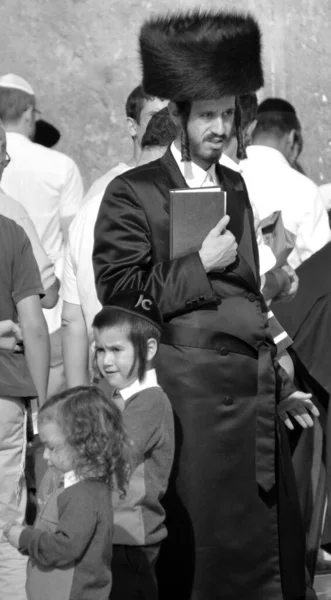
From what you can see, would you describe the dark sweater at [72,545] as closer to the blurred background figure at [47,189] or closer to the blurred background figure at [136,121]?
the blurred background figure at [136,121]

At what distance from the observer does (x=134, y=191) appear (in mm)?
5023

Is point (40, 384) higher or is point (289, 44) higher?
point (289, 44)

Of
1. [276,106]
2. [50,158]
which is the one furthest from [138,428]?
[276,106]

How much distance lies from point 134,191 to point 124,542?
101 cm

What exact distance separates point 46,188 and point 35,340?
1.77m

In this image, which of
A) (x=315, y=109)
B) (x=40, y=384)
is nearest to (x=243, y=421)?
(x=40, y=384)

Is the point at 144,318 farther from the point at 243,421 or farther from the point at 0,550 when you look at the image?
the point at 0,550

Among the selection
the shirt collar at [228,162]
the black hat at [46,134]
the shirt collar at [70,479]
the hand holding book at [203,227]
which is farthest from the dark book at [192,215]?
the black hat at [46,134]

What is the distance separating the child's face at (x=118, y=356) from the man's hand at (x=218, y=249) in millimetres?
311

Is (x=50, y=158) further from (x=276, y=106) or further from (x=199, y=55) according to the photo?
(x=199, y=55)

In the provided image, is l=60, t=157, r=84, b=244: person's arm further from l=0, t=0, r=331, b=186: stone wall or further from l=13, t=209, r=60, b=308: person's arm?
l=13, t=209, r=60, b=308: person's arm

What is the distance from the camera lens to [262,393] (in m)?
5.12

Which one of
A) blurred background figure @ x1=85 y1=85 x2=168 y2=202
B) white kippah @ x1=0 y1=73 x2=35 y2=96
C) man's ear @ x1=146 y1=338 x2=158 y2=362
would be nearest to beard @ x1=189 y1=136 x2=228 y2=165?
man's ear @ x1=146 y1=338 x2=158 y2=362

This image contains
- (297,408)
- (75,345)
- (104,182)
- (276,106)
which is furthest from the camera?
(276,106)
